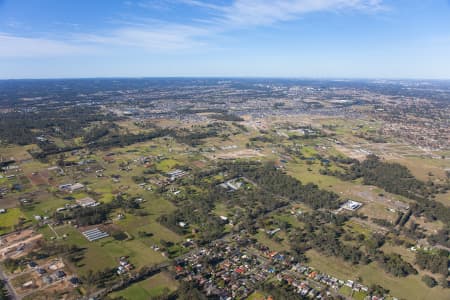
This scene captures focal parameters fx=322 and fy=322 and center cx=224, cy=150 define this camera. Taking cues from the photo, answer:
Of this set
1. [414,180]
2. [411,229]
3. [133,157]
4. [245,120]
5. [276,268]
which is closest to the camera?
A: [276,268]

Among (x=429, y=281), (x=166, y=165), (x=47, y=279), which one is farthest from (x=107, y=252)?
(x=429, y=281)

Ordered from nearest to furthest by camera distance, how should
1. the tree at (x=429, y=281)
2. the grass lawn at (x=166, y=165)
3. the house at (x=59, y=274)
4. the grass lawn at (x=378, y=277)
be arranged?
1. the grass lawn at (x=378, y=277)
2. the house at (x=59, y=274)
3. the tree at (x=429, y=281)
4. the grass lawn at (x=166, y=165)

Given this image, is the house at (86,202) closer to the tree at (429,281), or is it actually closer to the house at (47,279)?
the house at (47,279)

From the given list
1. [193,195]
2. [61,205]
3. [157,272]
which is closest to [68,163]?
[61,205]

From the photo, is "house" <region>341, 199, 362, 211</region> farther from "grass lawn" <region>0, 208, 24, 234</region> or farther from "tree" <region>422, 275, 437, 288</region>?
"grass lawn" <region>0, 208, 24, 234</region>

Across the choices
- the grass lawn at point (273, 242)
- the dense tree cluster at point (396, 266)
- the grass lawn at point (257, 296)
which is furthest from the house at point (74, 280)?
the dense tree cluster at point (396, 266)

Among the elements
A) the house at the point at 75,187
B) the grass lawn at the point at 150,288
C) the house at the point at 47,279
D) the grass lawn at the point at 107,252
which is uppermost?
the house at the point at 75,187

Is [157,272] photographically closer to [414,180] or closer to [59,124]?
[414,180]

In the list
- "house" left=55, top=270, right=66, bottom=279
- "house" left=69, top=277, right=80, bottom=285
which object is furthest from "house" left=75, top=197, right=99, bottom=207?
"house" left=69, top=277, right=80, bottom=285
